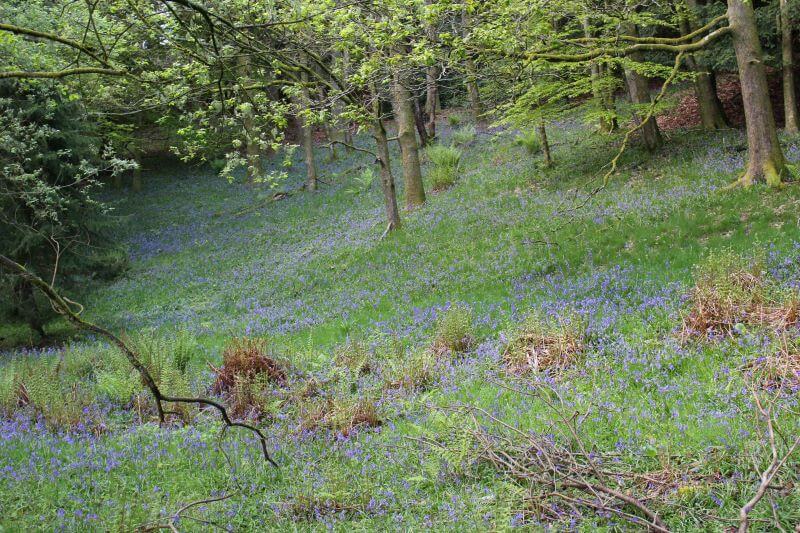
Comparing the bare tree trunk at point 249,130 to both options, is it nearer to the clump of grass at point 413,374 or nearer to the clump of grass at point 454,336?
the clump of grass at point 413,374

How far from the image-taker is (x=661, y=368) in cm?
608

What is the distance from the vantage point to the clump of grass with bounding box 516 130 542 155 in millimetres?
22625

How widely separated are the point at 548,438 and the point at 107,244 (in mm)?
14916

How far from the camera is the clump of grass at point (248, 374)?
713 cm

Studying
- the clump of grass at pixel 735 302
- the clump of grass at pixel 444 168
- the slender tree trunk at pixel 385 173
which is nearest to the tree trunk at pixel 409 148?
the slender tree trunk at pixel 385 173

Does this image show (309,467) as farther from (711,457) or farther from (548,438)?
(711,457)

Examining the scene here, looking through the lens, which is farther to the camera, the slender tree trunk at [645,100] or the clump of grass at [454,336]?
the slender tree trunk at [645,100]

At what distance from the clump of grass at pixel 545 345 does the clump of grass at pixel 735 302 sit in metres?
1.20

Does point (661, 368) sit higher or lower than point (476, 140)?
lower

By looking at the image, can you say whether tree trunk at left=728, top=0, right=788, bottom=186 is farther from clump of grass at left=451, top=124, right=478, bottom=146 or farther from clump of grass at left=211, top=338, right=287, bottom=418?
clump of grass at left=451, top=124, right=478, bottom=146

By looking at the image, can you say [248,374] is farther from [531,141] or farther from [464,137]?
[464,137]

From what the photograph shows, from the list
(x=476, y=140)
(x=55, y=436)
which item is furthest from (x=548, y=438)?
(x=476, y=140)

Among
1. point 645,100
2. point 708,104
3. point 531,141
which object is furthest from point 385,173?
point 708,104

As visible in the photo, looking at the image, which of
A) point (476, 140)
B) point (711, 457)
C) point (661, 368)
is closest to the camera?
point (711, 457)
